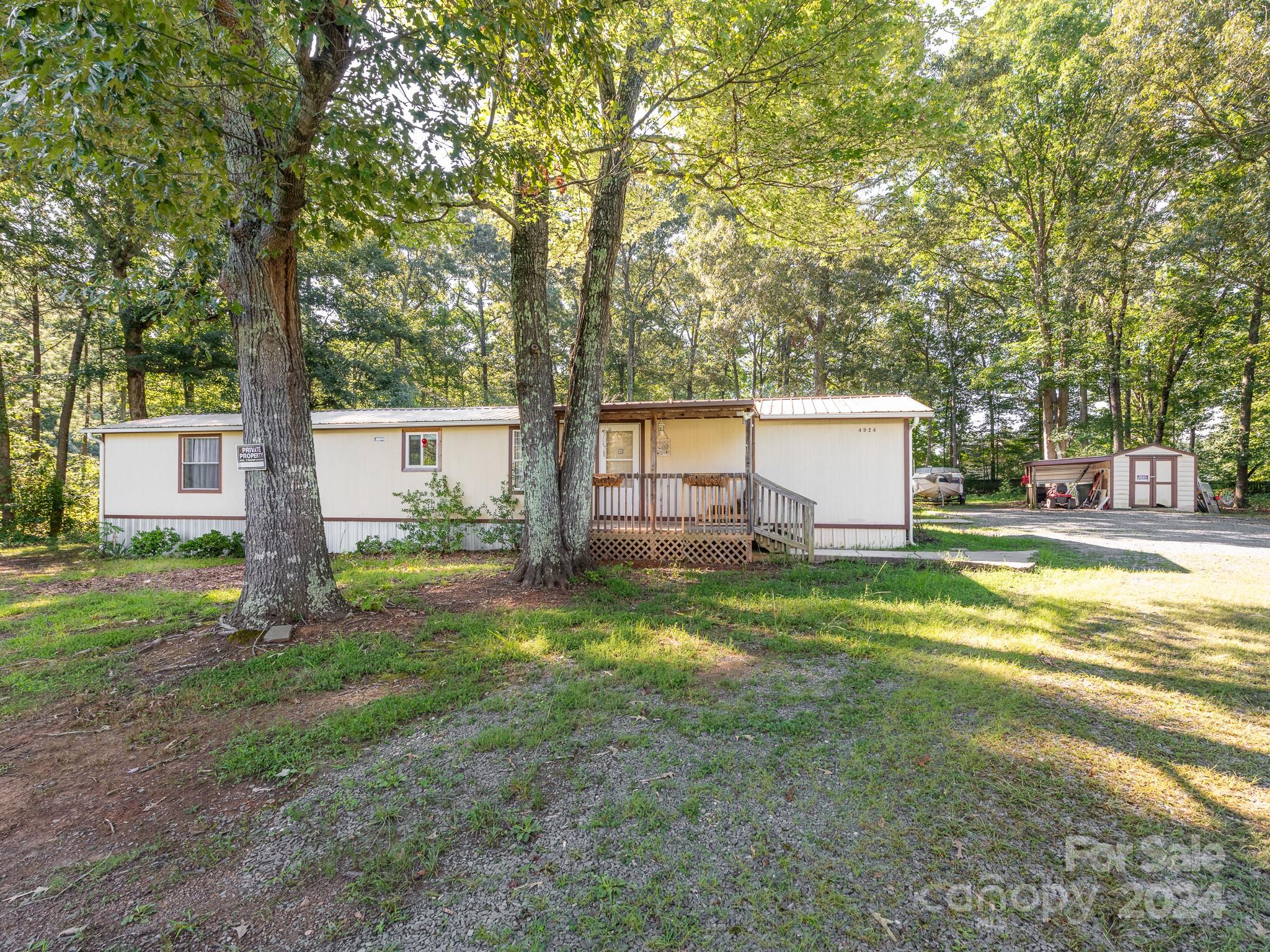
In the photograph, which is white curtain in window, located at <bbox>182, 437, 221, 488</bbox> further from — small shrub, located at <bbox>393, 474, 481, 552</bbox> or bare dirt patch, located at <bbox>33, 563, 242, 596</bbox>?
small shrub, located at <bbox>393, 474, 481, 552</bbox>

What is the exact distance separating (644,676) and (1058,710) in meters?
2.78

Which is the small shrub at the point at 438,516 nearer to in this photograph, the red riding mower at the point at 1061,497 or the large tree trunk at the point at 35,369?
the large tree trunk at the point at 35,369

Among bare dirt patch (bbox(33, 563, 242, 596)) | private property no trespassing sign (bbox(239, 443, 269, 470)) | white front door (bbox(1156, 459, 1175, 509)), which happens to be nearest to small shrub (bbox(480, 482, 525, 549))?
bare dirt patch (bbox(33, 563, 242, 596))

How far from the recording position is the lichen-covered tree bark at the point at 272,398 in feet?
16.0

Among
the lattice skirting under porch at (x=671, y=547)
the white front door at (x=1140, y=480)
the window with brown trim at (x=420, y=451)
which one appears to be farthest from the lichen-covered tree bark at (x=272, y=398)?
the white front door at (x=1140, y=480)

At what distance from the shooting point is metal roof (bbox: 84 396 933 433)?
9.50 metres

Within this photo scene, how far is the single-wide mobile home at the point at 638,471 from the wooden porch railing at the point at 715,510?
0.09ft

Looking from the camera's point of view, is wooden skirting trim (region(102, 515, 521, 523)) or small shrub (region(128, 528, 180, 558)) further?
wooden skirting trim (region(102, 515, 521, 523))

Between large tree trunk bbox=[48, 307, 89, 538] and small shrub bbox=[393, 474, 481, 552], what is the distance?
9.55 metres

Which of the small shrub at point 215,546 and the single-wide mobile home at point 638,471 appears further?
the small shrub at point 215,546

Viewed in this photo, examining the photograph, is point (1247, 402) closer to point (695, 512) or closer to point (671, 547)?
point (695, 512)

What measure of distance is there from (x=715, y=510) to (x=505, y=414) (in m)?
4.80

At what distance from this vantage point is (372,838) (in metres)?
2.38

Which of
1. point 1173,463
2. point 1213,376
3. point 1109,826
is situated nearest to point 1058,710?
point 1109,826
